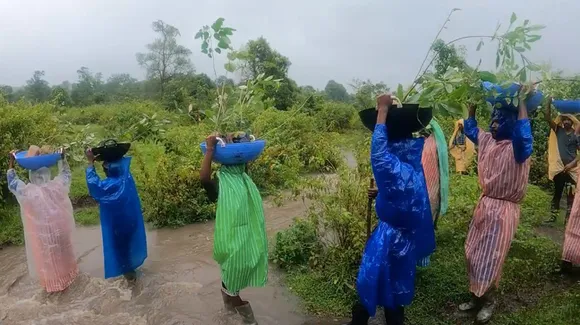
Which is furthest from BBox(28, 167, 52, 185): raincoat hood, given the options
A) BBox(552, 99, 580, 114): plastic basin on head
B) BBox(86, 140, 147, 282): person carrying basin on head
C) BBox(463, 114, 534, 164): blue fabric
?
BBox(552, 99, 580, 114): plastic basin on head

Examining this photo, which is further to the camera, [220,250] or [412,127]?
[220,250]

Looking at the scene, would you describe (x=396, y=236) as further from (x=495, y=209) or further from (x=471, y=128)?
(x=471, y=128)

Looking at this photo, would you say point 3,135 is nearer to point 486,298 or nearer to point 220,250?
point 220,250

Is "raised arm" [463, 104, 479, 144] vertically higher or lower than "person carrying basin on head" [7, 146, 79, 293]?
higher

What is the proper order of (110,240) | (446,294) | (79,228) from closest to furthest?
(446,294) < (110,240) < (79,228)

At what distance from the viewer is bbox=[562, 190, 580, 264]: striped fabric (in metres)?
4.26

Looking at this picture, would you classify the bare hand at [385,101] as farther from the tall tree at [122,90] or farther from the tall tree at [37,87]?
the tall tree at [37,87]

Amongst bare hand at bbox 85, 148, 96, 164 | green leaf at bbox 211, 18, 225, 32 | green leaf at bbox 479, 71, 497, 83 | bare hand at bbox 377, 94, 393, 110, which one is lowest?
bare hand at bbox 85, 148, 96, 164

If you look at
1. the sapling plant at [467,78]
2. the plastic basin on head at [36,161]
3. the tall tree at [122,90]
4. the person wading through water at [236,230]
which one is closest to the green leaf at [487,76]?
the sapling plant at [467,78]

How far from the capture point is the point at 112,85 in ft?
139

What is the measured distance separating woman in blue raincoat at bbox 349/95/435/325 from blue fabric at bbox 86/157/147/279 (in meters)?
2.66

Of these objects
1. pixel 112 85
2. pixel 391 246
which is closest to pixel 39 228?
pixel 391 246

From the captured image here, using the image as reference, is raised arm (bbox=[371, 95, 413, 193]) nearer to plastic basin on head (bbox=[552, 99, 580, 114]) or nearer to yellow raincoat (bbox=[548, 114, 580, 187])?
plastic basin on head (bbox=[552, 99, 580, 114])

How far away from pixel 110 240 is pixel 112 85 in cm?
4160
